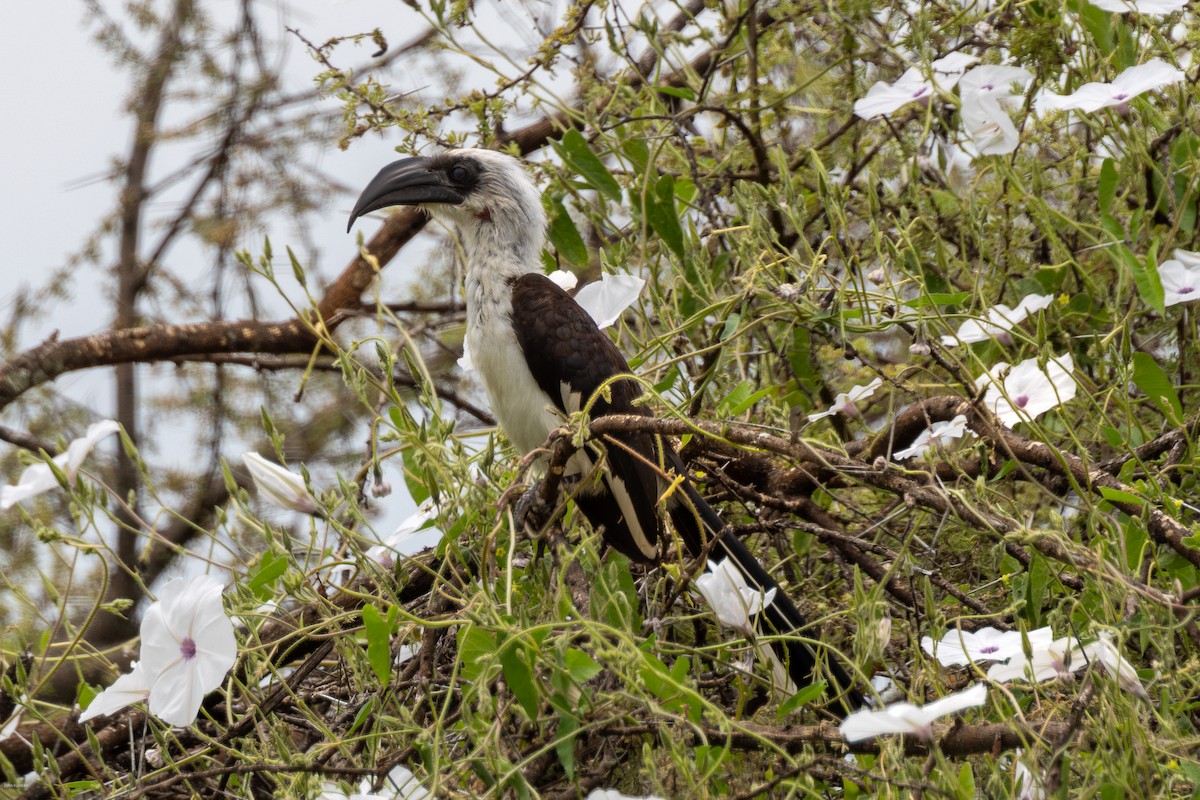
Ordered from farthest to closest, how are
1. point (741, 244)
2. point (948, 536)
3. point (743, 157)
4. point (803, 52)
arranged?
point (803, 52) → point (743, 157) → point (948, 536) → point (741, 244)

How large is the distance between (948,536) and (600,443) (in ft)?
2.20

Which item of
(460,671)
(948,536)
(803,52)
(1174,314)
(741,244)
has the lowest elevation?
(948,536)

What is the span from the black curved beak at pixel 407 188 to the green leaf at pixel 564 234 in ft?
1.60

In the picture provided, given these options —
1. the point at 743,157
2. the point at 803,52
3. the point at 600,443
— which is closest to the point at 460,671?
the point at 600,443

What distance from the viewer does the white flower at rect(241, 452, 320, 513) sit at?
1.59m

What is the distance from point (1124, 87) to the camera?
184cm

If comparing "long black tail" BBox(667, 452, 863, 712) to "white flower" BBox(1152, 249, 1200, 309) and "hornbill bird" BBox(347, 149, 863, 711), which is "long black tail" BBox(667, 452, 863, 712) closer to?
"hornbill bird" BBox(347, 149, 863, 711)

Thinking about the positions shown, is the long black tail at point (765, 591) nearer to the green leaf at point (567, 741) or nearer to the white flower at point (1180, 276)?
the green leaf at point (567, 741)

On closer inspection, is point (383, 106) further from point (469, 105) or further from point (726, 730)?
point (726, 730)

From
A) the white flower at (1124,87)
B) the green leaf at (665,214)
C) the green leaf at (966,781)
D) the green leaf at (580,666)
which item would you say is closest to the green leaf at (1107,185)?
the white flower at (1124,87)

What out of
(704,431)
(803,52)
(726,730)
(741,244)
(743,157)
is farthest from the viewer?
(803,52)

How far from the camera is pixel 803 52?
9.21 feet

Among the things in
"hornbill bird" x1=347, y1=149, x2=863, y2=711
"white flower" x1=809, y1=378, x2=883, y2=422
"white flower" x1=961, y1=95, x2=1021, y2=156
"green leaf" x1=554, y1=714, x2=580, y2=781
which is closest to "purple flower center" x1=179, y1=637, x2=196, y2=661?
"green leaf" x1=554, y1=714, x2=580, y2=781

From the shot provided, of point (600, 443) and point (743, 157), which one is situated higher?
point (743, 157)
